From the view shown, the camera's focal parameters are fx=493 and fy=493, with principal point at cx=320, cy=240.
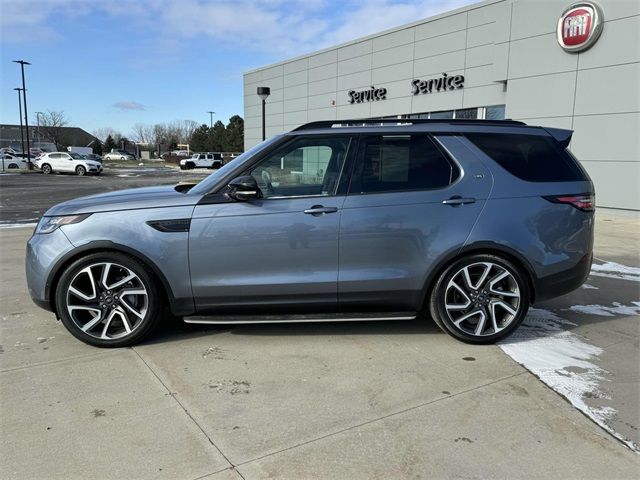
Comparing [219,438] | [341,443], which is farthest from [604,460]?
[219,438]

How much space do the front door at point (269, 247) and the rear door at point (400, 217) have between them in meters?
0.15

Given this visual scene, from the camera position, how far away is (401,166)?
4.07 metres

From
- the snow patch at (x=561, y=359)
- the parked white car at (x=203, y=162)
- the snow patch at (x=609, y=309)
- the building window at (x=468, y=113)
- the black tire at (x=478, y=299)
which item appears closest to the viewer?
the snow patch at (x=561, y=359)

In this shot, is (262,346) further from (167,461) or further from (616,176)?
(616,176)

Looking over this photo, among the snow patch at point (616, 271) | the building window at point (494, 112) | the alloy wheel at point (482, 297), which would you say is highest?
the building window at point (494, 112)

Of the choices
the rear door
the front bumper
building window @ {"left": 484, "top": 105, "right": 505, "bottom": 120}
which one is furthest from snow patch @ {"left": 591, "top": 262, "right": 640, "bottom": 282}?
building window @ {"left": 484, "top": 105, "right": 505, "bottom": 120}

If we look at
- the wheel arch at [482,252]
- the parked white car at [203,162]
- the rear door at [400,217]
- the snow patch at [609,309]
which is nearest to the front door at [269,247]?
the rear door at [400,217]

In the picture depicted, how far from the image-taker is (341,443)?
273cm

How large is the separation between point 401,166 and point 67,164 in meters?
38.4

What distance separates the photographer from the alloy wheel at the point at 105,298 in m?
3.90

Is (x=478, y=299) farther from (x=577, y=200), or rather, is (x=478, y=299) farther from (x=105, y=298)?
(x=105, y=298)

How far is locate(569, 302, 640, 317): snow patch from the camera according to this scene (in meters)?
5.08

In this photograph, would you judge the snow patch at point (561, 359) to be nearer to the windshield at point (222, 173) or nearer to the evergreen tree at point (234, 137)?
the windshield at point (222, 173)

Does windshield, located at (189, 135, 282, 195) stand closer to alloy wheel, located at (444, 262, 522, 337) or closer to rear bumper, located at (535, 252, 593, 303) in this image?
alloy wheel, located at (444, 262, 522, 337)
